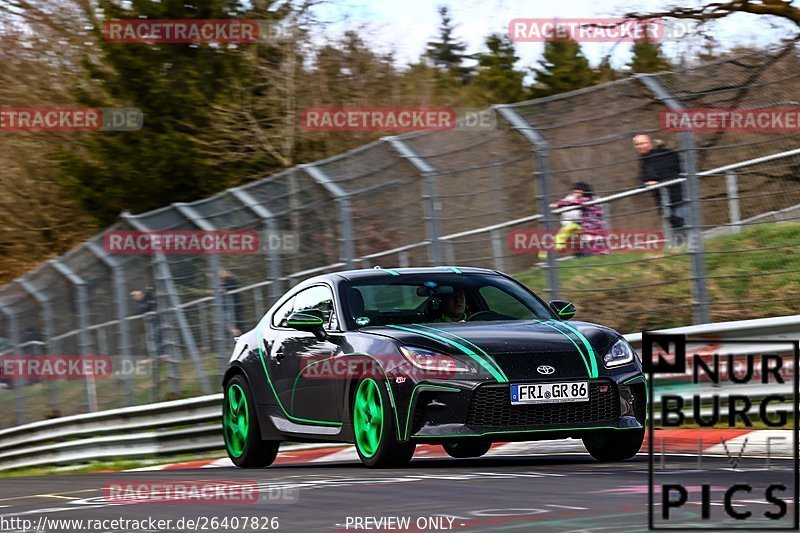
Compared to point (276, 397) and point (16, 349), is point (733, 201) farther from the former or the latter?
point (16, 349)

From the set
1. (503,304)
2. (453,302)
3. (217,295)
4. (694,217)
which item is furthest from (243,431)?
(217,295)

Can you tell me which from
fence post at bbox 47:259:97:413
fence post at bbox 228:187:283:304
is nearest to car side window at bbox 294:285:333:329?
fence post at bbox 228:187:283:304

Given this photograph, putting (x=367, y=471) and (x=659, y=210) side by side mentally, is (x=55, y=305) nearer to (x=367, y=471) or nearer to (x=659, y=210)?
(x=659, y=210)

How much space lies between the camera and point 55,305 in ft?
70.2

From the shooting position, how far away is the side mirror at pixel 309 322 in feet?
A: 33.3

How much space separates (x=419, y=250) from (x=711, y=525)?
9.54 meters

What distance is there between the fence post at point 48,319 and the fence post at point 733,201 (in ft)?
39.3

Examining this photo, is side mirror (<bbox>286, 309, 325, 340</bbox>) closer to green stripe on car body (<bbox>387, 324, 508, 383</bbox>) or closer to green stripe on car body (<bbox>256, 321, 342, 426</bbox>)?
green stripe on car body (<bbox>256, 321, 342, 426</bbox>)

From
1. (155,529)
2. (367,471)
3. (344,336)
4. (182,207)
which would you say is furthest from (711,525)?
(182,207)

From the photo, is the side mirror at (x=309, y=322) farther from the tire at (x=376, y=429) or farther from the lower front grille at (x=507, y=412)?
the lower front grille at (x=507, y=412)

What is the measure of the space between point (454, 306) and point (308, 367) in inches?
42.8

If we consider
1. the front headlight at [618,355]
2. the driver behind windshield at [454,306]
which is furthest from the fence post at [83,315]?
the front headlight at [618,355]

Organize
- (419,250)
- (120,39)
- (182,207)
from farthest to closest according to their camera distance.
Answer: (120,39), (182,207), (419,250)

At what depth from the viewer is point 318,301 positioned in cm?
1080
